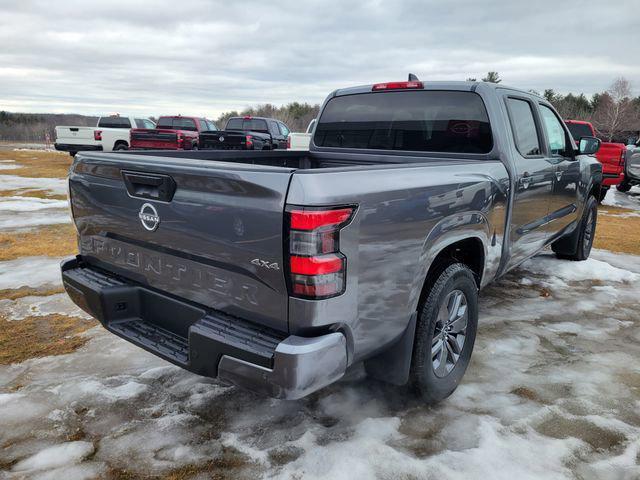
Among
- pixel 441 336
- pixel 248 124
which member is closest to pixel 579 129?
pixel 248 124

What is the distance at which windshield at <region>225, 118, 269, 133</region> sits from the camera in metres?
19.0

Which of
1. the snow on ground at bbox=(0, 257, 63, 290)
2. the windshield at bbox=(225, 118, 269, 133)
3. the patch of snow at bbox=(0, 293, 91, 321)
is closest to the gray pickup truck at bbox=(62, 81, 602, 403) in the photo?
the patch of snow at bbox=(0, 293, 91, 321)

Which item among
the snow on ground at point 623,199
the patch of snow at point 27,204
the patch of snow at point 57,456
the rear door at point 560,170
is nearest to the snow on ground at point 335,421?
the patch of snow at point 57,456

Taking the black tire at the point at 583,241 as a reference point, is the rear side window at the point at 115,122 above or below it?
above

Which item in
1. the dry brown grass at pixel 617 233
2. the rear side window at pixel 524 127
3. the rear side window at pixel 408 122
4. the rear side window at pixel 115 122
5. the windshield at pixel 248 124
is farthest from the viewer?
the rear side window at pixel 115 122

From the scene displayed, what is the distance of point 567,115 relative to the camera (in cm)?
7081

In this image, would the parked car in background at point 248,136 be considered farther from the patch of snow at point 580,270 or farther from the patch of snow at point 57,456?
the patch of snow at point 57,456

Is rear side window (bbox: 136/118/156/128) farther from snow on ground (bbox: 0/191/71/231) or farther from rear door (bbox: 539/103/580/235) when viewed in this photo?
rear door (bbox: 539/103/580/235)

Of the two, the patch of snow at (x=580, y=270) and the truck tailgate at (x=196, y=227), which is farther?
the patch of snow at (x=580, y=270)

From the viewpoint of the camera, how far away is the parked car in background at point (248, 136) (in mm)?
15859

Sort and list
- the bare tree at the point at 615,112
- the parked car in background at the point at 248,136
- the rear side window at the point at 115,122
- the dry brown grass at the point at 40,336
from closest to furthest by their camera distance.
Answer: the dry brown grass at the point at 40,336 → the parked car in background at the point at 248,136 → the rear side window at the point at 115,122 → the bare tree at the point at 615,112

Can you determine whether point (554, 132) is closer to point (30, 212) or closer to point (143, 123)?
point (30, 212)

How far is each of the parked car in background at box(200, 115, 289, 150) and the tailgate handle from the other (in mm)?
13315

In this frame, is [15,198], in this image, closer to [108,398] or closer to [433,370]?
[108,398]
